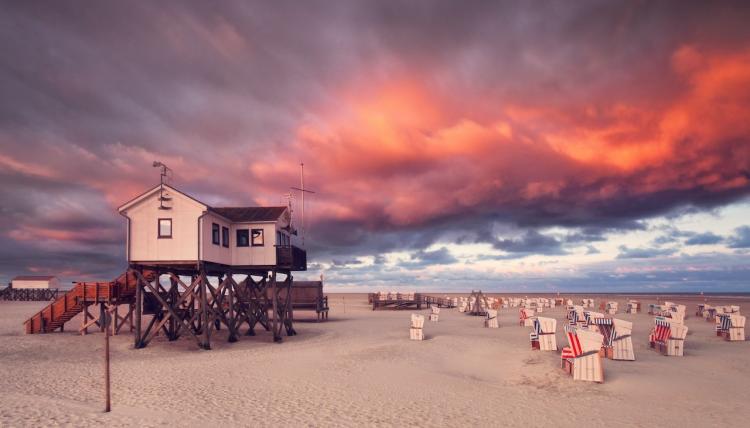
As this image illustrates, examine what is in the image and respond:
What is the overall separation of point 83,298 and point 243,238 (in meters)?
9.99

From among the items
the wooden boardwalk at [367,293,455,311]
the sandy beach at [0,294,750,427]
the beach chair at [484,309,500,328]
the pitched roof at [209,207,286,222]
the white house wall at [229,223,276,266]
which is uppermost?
the pitched roof at [209,207,286,222]

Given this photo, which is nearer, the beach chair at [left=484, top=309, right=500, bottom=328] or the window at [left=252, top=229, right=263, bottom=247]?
the window at [left=252, top=229, right=263, bottom=247]

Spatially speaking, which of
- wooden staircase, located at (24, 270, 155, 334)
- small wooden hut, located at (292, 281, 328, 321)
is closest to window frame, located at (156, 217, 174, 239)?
wooden staircase, located at (24, 270, 155, 334)

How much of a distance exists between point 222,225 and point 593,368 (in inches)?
780

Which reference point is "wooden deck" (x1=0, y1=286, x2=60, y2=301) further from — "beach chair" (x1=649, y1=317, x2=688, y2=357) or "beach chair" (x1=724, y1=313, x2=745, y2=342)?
"beach chair" (x1=724, y1=313, x2=745, y2=342)

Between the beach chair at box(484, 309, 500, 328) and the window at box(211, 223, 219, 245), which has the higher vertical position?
the window at box(211, 223, 219, 245)

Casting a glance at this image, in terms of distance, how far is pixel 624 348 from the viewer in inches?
730

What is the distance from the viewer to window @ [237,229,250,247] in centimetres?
2802

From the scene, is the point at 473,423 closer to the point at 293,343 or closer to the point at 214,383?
the point at 214,383

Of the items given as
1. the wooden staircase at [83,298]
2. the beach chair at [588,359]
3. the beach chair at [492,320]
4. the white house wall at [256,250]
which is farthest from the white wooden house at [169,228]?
the beach chair at [492,320]

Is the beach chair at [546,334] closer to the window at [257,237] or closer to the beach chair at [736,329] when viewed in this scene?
the beach chair at [736,329]

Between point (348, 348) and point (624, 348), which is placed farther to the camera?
point (348, 348)

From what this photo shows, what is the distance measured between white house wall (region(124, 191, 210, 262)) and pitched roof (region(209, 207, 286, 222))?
10.1 ft

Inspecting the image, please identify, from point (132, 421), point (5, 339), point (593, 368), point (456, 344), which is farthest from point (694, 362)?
point (5, 339)
